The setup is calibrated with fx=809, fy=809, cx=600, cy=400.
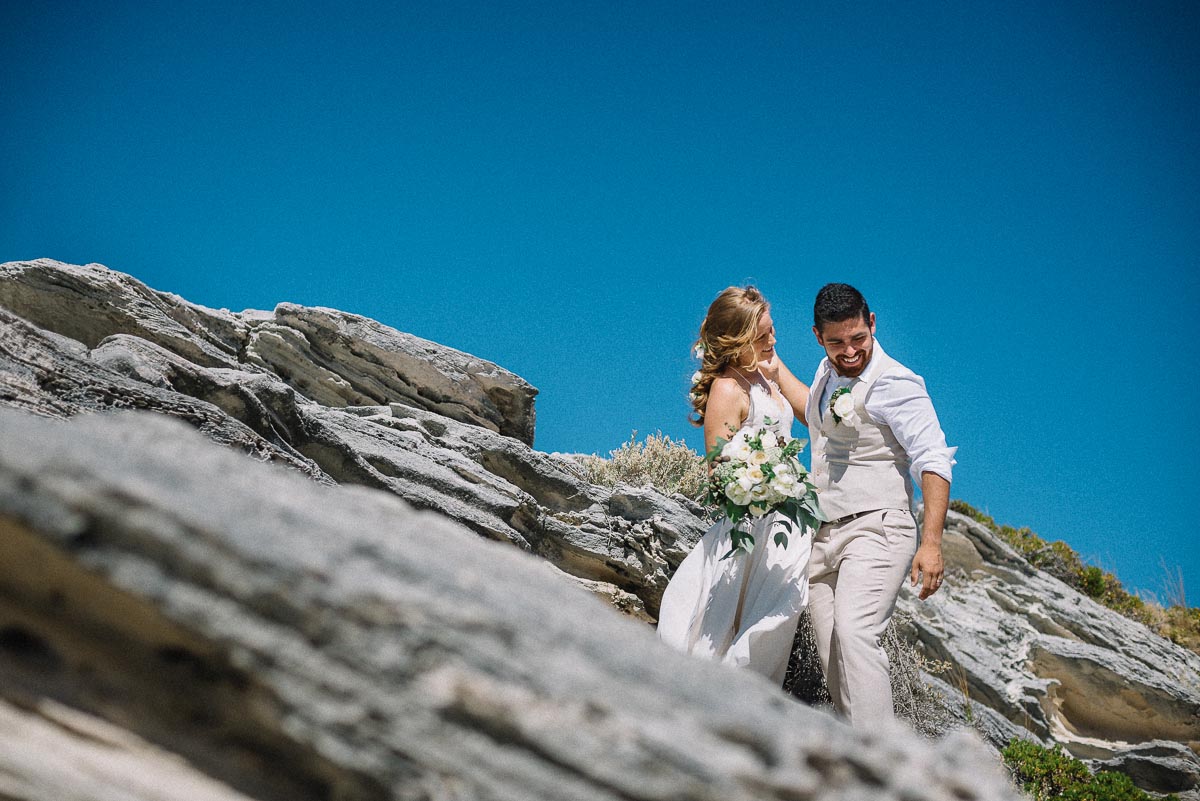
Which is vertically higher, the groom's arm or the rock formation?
the groom's arm

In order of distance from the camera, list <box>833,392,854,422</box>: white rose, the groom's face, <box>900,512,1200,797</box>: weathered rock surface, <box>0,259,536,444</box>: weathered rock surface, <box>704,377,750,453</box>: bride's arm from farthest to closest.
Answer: <box>900,512,1200,797</box>: weathered rock surface < <box>0,259,536,444</box>: weathered rock surface < <box>704,377,750,453</box>: bride's arm < the groom's face < <box>833,392,854,422</box>: white rose

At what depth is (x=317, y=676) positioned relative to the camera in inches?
68.8

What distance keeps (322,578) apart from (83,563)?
1.76 feet

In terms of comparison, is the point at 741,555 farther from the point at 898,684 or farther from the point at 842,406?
the point at 898,684

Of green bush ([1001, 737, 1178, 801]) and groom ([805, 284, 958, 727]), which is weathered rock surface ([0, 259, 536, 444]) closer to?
groom ([805, 284, 958, 727])

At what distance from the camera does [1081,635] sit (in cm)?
1441

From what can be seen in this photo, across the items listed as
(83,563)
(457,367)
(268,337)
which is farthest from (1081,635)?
(83,563)

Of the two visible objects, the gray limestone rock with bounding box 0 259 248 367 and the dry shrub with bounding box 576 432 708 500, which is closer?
the gray limestone rock with bounding box 0 259 248 367

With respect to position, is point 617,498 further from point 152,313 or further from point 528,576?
point 528,576

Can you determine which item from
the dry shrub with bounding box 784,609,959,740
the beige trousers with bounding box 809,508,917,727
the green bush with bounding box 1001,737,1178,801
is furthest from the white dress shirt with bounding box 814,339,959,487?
the green bush with bounding box 1001,737,1178,801

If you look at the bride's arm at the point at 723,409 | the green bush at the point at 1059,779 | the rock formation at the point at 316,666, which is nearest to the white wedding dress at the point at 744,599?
the bride's arm at the point at 723,409

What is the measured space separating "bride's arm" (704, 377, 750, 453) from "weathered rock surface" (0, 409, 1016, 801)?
5.10 metres

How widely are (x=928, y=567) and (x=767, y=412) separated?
1915mm

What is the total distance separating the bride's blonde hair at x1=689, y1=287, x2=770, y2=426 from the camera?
7.34 meters
